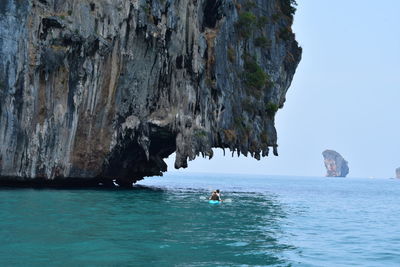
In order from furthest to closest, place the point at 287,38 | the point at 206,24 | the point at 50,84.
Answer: the point at 287,38 → the point at 206,24 → the point at 50,84

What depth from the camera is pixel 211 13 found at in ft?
163

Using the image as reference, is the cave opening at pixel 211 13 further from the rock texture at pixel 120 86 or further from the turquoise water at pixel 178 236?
the turquoise water at pixel 178 236

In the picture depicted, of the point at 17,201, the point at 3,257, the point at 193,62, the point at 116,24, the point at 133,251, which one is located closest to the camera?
the point at 3,257

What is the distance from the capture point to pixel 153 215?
2758 centimetres

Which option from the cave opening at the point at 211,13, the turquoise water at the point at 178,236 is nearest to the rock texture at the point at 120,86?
the cave opening at the point at 211,13

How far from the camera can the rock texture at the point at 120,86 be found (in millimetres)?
38594

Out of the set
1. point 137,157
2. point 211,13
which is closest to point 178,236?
point 137,157

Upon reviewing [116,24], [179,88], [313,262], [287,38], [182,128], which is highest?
[287,38]

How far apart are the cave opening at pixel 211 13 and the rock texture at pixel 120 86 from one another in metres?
0.09

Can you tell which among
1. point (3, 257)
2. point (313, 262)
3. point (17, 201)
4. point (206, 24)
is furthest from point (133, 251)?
point (206, 24)

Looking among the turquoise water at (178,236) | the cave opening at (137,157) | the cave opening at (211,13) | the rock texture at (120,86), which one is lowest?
the turquoise water at (178,236)

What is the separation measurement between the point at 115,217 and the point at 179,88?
21.7 m

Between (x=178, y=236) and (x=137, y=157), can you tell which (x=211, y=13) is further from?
(x=178, y=236)

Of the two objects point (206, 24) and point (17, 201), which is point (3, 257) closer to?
point (17, 201)
